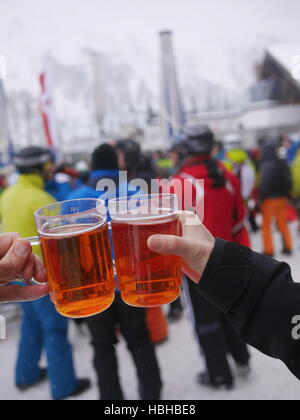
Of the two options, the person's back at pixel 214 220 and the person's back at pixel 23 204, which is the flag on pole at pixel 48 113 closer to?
the person's back at pixel 23 204

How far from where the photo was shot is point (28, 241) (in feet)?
2.46

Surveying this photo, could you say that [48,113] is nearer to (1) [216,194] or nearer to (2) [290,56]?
(2) [290,56]

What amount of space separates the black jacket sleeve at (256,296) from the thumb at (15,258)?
1.25ft

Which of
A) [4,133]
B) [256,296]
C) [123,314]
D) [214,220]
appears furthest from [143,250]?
[4,133]

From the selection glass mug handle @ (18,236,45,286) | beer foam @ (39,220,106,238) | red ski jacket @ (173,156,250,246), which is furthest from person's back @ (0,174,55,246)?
beer foam @ (39,220,106,238)

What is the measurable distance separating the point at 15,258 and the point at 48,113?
4.81 m

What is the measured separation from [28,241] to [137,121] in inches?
548

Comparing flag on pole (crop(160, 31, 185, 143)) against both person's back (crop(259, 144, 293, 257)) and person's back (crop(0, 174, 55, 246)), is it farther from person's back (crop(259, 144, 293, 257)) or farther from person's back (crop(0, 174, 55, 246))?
person's back (crop(0, 174, 55, 246))

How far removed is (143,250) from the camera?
0.65 metres

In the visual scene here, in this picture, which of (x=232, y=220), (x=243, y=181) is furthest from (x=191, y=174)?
(x=243, y=181)

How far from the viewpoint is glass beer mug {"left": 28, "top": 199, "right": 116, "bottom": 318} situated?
64cm

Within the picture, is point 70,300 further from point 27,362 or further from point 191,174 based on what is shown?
point 27,362

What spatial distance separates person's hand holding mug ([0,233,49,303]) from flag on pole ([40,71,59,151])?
4.48 metres

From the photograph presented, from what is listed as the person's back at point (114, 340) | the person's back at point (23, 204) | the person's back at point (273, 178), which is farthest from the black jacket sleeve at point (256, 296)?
the person's back at point (273, 178)
